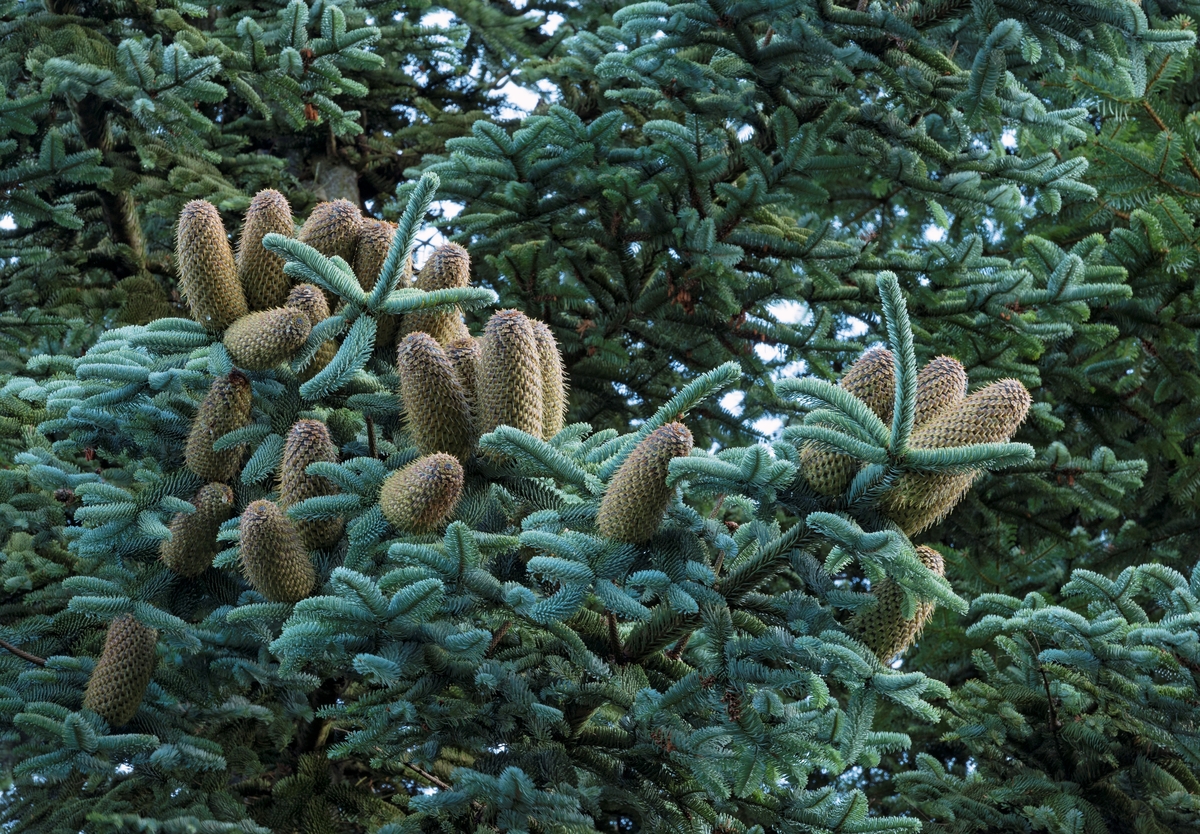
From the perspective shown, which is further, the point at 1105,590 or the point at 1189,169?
the point at 1189,169

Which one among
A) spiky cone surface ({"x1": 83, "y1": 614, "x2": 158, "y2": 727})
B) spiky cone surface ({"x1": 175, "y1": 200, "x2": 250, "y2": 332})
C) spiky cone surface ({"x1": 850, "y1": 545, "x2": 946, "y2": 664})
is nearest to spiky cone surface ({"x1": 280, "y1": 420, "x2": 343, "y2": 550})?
spiky cone surface ({"x1": 175, "y1": 200, "x2": 250, "y2": 332})

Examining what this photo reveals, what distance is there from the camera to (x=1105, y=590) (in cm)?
364

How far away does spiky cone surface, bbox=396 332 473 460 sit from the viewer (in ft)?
8.40

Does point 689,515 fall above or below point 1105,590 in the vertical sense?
above

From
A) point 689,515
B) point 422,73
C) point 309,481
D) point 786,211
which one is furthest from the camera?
point 422,73

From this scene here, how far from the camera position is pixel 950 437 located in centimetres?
218

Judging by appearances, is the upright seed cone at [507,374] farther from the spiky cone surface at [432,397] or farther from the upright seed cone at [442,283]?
the upright seed cone at [442,283]

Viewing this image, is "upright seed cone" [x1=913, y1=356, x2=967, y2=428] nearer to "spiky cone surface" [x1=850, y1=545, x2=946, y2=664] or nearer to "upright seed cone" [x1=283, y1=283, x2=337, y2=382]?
"spiky cone surface" [x1=850, y1=545, x2=946, y2=664]

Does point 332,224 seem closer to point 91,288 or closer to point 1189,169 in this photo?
point 91,288

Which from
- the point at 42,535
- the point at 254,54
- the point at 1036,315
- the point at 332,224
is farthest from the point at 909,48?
the point at 42,535

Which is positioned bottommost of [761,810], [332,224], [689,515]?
[761,810]

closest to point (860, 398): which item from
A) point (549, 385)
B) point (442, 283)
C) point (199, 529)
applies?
point (549, 385)

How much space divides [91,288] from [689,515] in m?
4.24

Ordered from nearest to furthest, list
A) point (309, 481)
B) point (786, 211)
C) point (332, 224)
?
point (309, 481), point (332, 224), point (786, 211)
